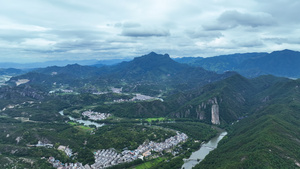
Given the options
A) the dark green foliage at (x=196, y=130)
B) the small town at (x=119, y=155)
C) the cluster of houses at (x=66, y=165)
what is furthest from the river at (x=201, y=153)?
the cluster of houses at (x=66, y=165)

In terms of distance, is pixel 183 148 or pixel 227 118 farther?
pixel 227 118

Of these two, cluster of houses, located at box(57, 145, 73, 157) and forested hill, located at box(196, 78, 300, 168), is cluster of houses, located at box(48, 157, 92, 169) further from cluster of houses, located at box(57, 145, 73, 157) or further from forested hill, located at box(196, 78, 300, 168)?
forested hill, located at box(196, 78, 300, 168)

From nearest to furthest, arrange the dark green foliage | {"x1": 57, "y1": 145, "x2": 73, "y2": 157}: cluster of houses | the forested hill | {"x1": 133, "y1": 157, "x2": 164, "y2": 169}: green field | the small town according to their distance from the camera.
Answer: the forested hill
the small town
{"x1": 133, "y1": 157, "x2": 164, "y2": 169}: green field
{"x1": 57, "y1": 145, "x2": 73, "y2": 157}: cluster of houses
the dark green foliage

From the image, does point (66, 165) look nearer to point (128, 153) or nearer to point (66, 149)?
point (66, 149)

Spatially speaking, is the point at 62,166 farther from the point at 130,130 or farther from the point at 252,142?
the point at 252,142

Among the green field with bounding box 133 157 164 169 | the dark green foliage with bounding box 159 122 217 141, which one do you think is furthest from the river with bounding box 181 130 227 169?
the green field with bounding box 133 157 164 169

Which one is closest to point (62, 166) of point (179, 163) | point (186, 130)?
point (179, 163)
